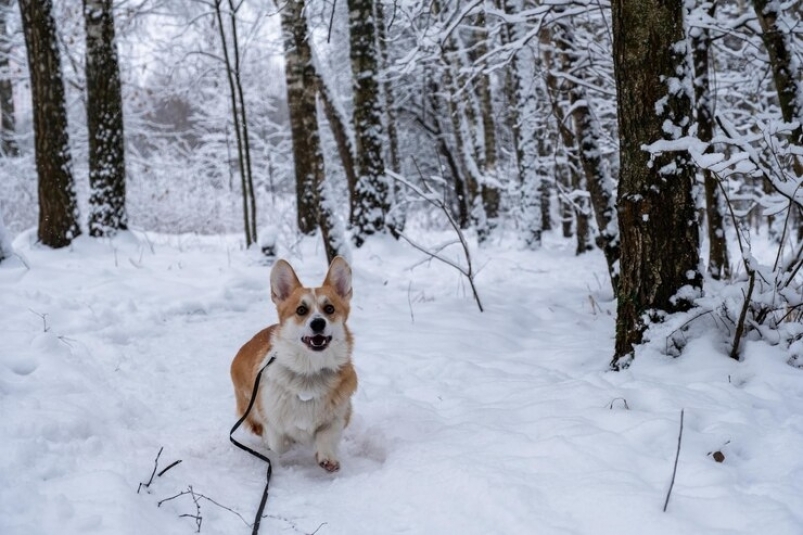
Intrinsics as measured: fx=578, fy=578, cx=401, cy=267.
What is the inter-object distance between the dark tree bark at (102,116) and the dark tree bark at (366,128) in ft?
12.8

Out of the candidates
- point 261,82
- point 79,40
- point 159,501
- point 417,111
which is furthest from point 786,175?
point 261,82

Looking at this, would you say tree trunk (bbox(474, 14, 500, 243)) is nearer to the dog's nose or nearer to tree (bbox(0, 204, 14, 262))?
tree (bbox(0, 204, 14, 262))

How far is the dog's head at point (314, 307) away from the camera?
352 centimetres

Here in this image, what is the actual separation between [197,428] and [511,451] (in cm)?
207

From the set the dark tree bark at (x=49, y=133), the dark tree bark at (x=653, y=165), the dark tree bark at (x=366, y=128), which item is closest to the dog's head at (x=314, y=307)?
the dark tree bark at (x=653, y=165)

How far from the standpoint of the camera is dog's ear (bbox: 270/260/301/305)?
3980 millimetres

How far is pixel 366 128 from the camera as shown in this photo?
10359mm

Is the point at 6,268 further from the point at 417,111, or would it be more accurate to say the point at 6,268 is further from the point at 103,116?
the point at 417,111

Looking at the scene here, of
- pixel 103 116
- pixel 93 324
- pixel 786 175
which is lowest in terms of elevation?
pixel 93 324

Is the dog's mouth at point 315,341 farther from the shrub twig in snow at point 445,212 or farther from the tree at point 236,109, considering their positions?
the tree at point 236,109

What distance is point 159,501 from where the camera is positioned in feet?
8.20

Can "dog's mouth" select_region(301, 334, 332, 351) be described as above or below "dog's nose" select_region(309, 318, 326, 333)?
below

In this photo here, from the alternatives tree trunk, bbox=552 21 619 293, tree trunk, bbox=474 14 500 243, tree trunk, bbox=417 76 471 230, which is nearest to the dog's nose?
tree trunk, bbox=552 21 619 293

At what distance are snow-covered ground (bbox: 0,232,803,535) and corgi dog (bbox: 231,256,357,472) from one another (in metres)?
0.18
